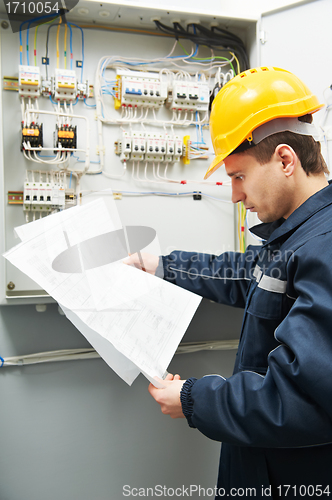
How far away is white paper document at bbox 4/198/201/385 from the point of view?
0.95 m

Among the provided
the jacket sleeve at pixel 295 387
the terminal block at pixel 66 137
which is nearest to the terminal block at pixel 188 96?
the terminal block at pixel 66 137

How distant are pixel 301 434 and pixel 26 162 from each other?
4.61 feet

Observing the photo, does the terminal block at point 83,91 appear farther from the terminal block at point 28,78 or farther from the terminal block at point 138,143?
the terminal block at point 138,143

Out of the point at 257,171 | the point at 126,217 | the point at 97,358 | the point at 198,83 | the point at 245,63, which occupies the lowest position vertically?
the point at 97,358

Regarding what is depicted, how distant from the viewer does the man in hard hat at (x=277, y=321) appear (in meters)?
0.70

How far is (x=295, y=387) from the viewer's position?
710mm

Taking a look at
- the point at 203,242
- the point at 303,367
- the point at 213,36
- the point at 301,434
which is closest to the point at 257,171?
the point at 303,367

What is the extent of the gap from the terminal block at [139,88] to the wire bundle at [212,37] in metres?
0.21

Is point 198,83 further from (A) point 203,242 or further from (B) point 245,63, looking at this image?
(A) point 203,242

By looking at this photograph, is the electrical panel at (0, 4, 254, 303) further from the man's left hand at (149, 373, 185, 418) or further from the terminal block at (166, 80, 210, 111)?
the man's left hand at (149, 373, 185, 418)

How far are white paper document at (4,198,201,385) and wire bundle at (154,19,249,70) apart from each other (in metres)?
0.94

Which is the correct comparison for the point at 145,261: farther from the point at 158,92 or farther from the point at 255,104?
the point at 158,92

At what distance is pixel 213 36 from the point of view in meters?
1.60

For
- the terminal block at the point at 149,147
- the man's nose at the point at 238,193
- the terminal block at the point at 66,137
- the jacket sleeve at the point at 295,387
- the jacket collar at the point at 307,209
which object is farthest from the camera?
the terminal block at the point at 149,147
